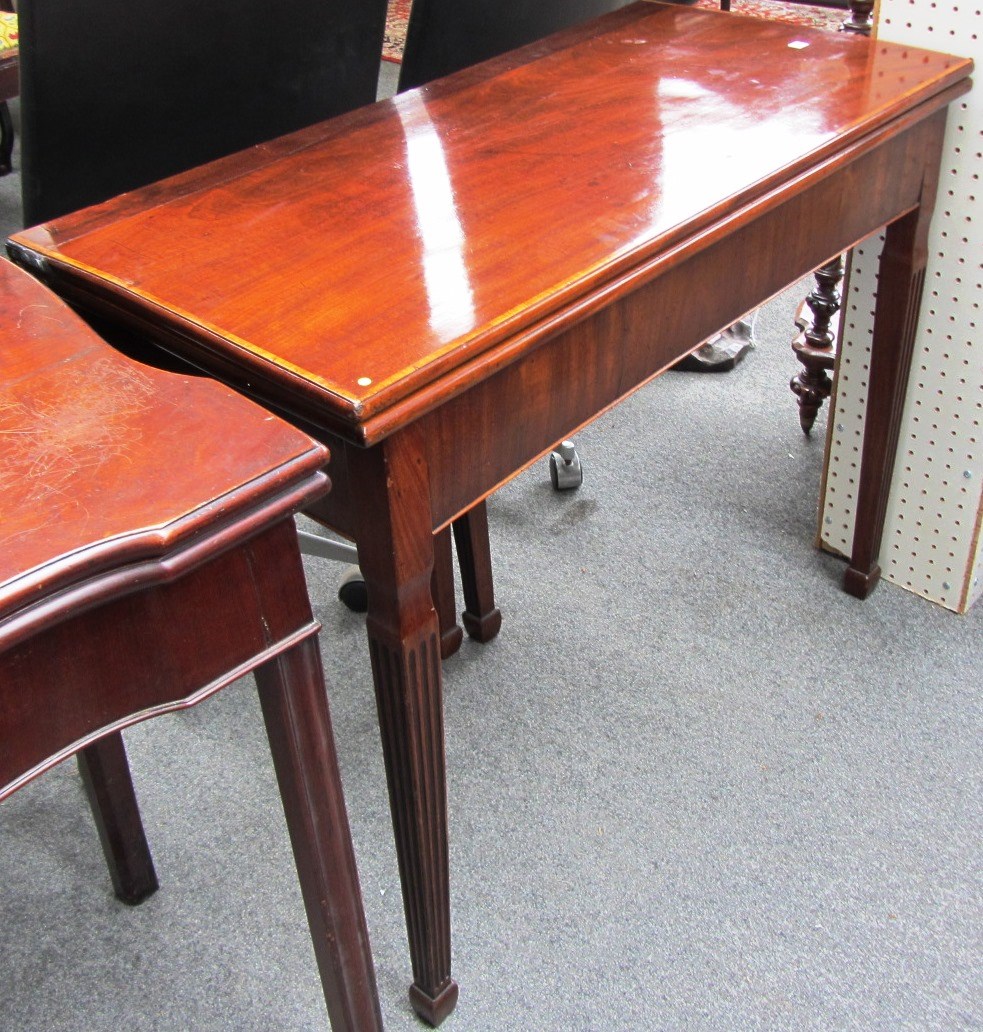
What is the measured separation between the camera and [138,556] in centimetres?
58

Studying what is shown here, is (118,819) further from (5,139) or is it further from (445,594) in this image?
(5,139)

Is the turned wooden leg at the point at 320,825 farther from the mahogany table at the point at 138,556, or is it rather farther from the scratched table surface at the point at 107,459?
the scratched table surface at the point at 107,459

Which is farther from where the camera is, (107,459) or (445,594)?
(445,594)

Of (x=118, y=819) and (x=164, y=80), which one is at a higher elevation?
(x=164, y=80)

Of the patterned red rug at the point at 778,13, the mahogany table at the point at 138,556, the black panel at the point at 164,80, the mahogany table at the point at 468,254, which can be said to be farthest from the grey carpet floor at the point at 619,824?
the patterned red rug at the point at 778,13

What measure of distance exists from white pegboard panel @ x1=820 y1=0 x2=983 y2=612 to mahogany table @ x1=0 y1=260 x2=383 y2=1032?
39.2 inches

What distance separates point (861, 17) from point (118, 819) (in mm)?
1316

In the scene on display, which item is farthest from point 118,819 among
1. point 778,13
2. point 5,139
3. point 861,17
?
point 778,13

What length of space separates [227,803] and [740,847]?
1.92 ft

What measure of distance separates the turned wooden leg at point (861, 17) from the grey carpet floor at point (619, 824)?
680 mm

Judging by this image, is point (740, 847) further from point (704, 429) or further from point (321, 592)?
point (704, 429)

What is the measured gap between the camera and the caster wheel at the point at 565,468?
6.04ft

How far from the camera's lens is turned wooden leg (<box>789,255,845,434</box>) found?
1756 mm

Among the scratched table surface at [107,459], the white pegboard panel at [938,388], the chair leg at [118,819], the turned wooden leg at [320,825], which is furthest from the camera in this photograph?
the white pegboard panel at [938,388]
